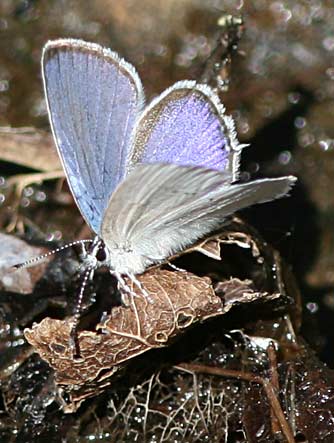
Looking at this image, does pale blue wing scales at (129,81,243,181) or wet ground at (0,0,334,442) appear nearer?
pale blue wing scales at (129,81,243,181)

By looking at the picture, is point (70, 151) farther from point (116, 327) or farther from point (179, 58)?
point (179, 58)

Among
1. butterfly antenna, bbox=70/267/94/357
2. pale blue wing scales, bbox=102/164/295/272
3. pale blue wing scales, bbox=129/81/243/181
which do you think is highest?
pale blue wing scales, bbox=129/81/243/181

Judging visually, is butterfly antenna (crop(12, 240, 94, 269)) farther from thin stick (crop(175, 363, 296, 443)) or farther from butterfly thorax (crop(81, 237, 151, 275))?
thin stick (crop(175, 363, 296, 443))

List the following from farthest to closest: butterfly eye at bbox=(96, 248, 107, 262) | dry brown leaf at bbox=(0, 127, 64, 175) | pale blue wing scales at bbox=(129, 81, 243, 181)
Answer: dry brown leaf at bbox=(0, 127, 64, 175), butterfly eye at bbox=(96, 248, 107, 262), pale blue wing scales at bbox=(129, 81, 243, 181)

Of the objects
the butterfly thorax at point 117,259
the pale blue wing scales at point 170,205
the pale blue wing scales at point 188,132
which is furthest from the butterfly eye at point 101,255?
the pale blue wing scales at point 188,132

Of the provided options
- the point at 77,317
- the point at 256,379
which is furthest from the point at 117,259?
the point at 256,379

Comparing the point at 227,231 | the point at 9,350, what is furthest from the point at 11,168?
the point at 227,231

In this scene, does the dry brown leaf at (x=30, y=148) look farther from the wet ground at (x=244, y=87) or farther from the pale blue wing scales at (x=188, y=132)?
the pale blue wing scales at (x=188, y=132)

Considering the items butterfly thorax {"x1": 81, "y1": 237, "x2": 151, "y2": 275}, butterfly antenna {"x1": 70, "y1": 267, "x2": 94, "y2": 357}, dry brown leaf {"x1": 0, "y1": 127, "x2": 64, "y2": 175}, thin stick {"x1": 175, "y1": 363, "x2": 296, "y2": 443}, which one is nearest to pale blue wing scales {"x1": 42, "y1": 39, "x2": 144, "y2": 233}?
butterfly thorax {"x1": 81, "y1": 237, "x2": 151, "y2": 275}

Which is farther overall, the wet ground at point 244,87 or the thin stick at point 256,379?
the wet ground at point 244,87
